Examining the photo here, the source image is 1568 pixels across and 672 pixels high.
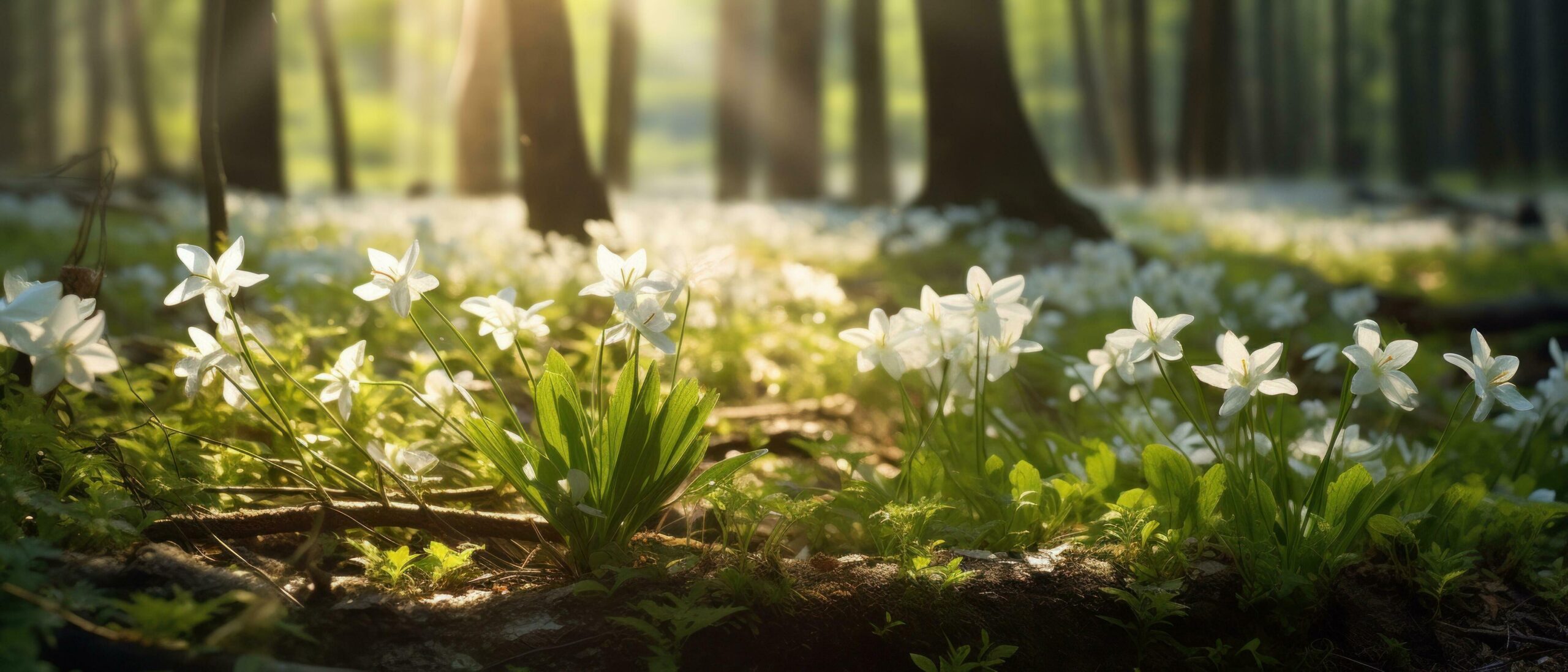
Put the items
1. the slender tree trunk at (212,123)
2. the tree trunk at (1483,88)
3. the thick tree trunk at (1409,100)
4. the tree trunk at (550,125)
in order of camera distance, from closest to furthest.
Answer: the slender tree trunk at (212,123), the tree trunk at (550,125), the tree trunk at (1483,88), the thick tree trunk at (1409,100)

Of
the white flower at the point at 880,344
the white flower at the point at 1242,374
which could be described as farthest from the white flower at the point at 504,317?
the white flower at the point at 1242,374

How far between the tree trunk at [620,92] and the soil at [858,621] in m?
14.9

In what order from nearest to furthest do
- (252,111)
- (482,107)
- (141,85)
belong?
(252,111), (482,107), (141,85)

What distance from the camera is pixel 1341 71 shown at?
28312 mm

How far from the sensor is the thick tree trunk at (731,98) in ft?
58.1

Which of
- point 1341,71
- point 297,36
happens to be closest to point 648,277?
point 1341,71

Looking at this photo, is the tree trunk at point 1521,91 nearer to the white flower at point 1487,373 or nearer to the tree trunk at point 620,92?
the tree trunk at point 620,92

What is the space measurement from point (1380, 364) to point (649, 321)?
1.28 m

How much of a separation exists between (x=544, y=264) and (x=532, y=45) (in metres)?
2.05

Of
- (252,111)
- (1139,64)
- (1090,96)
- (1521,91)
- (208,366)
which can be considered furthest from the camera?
(1521,91)

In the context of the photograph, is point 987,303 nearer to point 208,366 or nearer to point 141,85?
point 208,366

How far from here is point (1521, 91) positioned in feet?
96.7

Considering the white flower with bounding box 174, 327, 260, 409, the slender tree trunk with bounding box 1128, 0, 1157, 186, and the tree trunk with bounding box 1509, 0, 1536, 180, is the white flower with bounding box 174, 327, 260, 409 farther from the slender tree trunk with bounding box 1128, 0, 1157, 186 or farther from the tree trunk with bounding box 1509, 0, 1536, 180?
the tree trunk with bounding box 1509, 0, 1536, 180

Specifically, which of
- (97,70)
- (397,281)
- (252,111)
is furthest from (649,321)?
(97,70)
